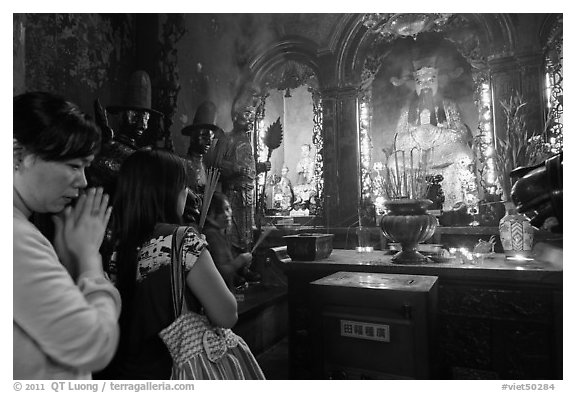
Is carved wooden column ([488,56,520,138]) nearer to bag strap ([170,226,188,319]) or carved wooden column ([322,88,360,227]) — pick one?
carved wooden column ([322,88,360,227])

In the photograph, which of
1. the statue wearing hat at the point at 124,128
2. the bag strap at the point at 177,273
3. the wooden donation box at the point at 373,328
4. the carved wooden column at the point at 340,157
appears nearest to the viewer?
the bag strap at the point at 177,273

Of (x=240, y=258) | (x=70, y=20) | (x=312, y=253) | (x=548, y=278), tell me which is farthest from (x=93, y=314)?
(x=70, y=20)

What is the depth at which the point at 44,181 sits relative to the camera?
28.2 inches

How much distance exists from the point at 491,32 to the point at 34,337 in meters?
3.33

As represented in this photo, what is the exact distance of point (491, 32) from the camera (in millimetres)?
2734

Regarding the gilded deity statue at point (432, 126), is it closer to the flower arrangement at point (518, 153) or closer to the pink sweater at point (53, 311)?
the flower arrangement at point (518, 153)

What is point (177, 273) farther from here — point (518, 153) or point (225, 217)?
point (518, 153)

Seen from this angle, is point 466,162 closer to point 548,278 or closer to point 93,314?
point 548,278

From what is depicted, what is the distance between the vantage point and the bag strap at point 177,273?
0.81 metres

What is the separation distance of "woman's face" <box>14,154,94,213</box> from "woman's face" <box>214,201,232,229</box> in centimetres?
101

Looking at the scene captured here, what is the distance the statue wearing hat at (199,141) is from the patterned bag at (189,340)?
100 cm

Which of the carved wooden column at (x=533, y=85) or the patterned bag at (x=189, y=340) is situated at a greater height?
the carved wooden column at (x=533, y=85)

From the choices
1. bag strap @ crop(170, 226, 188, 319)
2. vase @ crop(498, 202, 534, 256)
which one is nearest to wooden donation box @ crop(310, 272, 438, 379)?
bag strap @ crop(170, 226, 188, 319)

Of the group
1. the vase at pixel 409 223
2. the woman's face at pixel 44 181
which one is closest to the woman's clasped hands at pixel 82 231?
the woman's face at pixel 44 181
